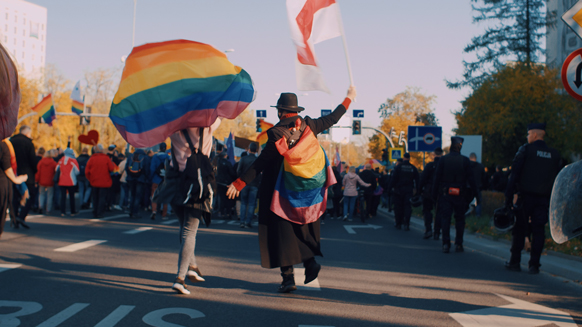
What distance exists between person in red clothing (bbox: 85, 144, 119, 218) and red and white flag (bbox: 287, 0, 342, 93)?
33.1ft

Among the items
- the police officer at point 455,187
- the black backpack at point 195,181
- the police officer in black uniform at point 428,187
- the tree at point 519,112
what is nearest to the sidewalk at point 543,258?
the police officer at point 455,187

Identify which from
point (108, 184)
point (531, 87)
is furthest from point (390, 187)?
point (531, 87)

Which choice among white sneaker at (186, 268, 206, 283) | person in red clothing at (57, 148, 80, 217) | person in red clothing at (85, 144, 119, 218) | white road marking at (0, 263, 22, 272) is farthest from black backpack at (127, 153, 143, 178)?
white sneaker at (186, 268, 206, 283)

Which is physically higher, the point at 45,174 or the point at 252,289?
the point at 45,174

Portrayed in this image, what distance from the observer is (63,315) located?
476 cm

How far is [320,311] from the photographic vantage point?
5.21 meters

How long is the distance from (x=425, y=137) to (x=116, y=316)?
50.7 ft

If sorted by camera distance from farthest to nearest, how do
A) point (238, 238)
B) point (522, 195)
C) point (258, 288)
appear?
point (238, 238) → point (522, 195) → point (258, 288)

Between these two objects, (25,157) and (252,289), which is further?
(25,157)

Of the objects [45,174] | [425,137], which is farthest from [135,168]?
[425,137]

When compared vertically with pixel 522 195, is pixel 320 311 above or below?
below

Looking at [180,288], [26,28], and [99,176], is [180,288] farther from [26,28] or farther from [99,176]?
[26,28]

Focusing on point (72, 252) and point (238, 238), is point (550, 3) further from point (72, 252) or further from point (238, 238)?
point (72, 252)

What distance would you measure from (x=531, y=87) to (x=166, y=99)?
3793 cm
